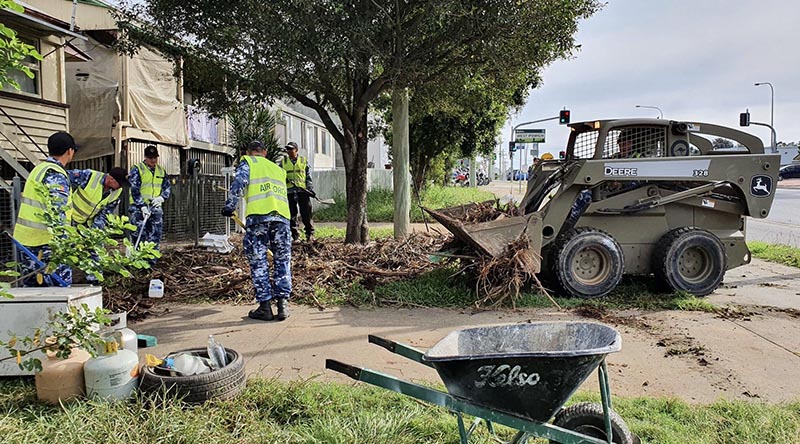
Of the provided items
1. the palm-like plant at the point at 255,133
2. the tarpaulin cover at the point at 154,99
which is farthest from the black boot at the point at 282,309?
the palm-like plant at the point at 255,133

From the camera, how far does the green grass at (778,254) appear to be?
986cm

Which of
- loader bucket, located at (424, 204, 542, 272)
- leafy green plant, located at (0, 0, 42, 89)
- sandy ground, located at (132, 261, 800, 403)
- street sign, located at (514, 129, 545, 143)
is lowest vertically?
sandy ground, located at (132, 261, 800, 403)

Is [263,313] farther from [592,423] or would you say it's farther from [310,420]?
[592,423]

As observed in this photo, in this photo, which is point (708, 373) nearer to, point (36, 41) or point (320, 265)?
point (320, 265)

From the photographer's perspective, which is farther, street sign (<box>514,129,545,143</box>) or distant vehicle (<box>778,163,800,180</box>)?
distant vehicle (<box>778,163,800,180</box>)

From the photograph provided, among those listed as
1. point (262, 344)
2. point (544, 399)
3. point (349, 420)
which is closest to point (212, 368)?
point (349, 420)

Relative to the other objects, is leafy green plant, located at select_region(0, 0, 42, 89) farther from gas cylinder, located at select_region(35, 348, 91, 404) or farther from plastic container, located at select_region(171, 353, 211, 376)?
plastic container, located at select_region(171, 353, 211, 376)

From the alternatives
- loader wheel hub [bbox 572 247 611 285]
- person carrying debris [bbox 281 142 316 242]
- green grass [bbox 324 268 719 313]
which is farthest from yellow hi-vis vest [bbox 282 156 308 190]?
loader wheel hub [bbox 572 247 611 285]

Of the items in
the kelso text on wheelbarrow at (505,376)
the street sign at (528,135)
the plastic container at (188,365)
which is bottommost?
the plastic container at (188,365)

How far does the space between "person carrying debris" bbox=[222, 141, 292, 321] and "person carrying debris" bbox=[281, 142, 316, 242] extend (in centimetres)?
457

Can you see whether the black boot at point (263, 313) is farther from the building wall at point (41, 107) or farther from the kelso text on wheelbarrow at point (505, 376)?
the building wall at point (41, 107)

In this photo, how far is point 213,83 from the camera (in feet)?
32.6

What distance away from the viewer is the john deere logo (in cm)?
715

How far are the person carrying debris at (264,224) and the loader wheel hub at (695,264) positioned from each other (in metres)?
4.90
